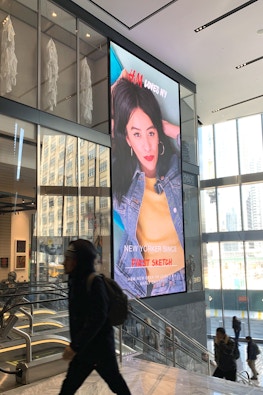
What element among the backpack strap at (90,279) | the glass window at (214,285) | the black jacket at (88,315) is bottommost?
the glass window at (214,285)

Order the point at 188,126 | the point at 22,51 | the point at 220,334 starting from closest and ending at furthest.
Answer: the point at 220,334
the point at 22,51
the point at 188,126

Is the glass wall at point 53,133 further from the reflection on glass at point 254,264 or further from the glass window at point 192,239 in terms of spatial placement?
the reflection on glass at point 254,264

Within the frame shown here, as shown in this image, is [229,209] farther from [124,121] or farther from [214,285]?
[124,121]

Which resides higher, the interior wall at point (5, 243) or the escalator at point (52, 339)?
the interior wall at point (5, 243)

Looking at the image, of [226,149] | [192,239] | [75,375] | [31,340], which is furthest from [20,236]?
[226,149]

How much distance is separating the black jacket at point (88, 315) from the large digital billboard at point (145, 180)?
5.89 meters

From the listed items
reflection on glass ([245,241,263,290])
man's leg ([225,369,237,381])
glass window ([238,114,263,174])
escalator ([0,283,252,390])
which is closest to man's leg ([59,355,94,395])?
escalator ([0,283,252,390])

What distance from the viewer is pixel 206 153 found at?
20.4m

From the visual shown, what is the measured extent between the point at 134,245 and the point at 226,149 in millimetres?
12063

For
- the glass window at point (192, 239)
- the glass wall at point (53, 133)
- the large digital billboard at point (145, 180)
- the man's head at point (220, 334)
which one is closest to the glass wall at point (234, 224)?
the glass window at point (192, 239)

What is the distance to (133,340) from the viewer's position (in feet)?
20.4

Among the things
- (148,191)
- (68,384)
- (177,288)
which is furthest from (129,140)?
(68,384)

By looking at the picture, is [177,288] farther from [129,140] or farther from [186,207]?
[129,140]

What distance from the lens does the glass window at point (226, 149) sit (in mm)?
19217
